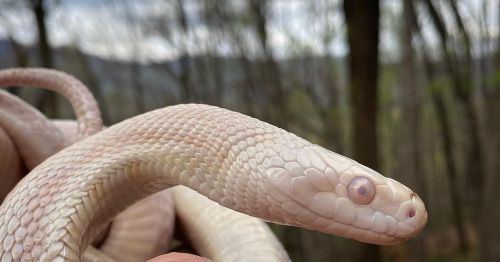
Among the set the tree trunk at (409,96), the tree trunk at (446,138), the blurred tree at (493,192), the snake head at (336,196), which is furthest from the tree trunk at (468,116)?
the snake head at (336,196)

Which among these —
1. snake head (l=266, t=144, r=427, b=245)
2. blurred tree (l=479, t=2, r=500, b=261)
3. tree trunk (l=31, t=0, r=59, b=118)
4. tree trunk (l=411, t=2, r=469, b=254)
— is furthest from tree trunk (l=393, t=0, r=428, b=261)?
snake head (l=266, t=144, r=427, b=245)

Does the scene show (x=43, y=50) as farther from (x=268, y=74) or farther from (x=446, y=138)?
(x=446, y=138)

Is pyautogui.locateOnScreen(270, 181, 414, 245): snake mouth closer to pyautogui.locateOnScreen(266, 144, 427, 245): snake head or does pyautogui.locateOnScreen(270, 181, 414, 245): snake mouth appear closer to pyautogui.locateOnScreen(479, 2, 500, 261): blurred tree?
pyautogui.locateOnScreen(266, 144, 427, 245): snake head

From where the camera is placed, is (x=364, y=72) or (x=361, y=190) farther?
(x=364, y=72)

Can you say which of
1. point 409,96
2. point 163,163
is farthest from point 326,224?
point 409,96

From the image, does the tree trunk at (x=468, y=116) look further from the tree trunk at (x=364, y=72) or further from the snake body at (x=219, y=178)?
the snake body at (x=219, y=178)

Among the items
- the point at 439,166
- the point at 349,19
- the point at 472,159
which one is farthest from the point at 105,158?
the point at 439,166

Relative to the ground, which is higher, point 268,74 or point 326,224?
point 326,224

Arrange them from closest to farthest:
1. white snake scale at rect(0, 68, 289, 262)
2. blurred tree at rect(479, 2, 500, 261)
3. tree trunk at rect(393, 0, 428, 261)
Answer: white snake scale at rect(0, 68, 289, 262)
blurred tree at rect(479, 2, 500, 261)
tree trunk at rect(393, 0, 428, 261)
